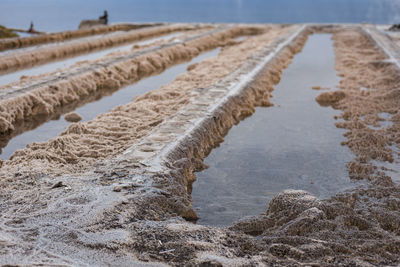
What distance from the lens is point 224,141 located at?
3.67 metres

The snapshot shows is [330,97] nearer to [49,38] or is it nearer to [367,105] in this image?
[367,105]

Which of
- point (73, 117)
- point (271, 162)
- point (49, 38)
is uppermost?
point (49, 38)

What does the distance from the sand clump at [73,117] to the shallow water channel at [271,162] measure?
1480mm

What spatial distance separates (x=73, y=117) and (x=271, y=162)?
2044 millimetres

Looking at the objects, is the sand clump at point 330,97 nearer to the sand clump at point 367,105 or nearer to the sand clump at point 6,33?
the sand clump at point 367,105

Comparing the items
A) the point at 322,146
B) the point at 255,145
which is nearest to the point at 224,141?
the point at 255,145

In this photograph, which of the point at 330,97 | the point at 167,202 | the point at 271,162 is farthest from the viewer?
the point at 330,97

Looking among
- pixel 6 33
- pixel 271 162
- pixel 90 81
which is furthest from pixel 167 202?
pixel 6 33

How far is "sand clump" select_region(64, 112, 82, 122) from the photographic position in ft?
14.1

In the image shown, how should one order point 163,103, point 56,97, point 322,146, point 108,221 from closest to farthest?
point 108,221
point 322,146
point 163,103
point 56,97

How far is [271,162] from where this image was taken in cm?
322

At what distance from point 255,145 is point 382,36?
7.80m

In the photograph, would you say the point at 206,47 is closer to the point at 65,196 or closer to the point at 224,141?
the point at 224,141

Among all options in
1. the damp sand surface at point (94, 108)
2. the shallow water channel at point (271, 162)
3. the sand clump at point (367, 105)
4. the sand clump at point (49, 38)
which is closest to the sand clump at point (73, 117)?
the damp sand surface at point (94, 108)
